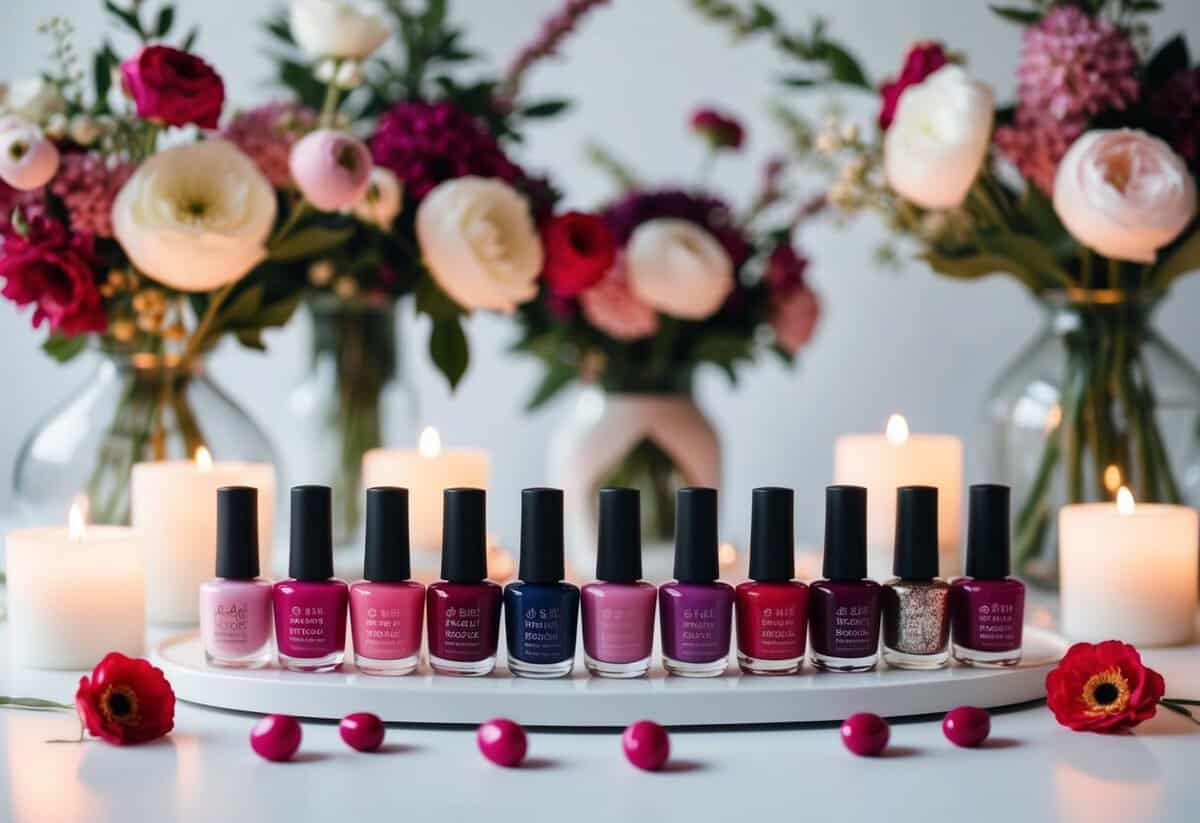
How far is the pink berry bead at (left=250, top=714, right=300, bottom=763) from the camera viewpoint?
0.90m

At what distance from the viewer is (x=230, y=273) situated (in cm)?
132

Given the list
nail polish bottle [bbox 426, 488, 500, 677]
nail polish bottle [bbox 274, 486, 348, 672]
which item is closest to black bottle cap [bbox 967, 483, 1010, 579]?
nail polish bottle [bbox 426, 488, 500, 677]

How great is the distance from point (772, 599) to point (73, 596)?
0.52m

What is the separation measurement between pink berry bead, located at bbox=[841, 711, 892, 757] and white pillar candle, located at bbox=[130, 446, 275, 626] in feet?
1.93

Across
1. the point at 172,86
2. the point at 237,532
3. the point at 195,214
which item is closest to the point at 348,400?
the point at 195,214

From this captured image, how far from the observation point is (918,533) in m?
1.03

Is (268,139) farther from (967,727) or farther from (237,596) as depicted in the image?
(967,727)

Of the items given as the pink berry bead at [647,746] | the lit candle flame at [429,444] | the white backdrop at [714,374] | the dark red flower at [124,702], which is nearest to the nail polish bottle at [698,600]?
the pink berry bead at [647,746]

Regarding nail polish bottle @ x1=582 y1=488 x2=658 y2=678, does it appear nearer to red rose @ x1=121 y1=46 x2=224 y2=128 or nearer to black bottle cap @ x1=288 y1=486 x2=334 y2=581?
black bottle cap @ x1=288 y1=486 x2=334 y2=581

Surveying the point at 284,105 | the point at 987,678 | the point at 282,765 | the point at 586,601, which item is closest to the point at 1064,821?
the point at 987,678

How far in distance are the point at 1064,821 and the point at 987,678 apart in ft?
0.69

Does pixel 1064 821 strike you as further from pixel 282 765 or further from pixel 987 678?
pixel 282 765

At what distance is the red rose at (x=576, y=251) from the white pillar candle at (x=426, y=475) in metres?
0.20

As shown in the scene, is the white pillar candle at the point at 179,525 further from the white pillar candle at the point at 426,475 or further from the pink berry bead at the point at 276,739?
the pink berry bead at the point at 276,739
